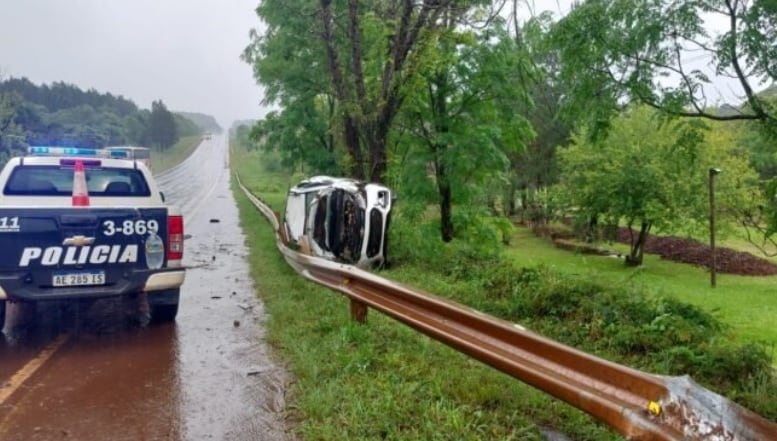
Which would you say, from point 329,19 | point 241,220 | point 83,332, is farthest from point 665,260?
point 83,332

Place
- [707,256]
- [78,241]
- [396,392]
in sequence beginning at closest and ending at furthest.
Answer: [396,392] → [78,241] → [707,256]

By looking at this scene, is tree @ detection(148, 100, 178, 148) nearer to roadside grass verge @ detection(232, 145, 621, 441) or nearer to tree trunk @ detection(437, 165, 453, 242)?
tree trunk @ detection(437, 165, 453, 242)

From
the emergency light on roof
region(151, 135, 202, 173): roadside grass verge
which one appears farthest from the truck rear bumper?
region(151, 135, 202, 173): roadside grass verge

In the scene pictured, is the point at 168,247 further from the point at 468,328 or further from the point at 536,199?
the point at 536,199

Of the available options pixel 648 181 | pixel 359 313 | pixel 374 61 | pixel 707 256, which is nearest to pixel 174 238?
pixel 359 313

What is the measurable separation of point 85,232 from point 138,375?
1833 mm

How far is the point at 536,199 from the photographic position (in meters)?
39.2

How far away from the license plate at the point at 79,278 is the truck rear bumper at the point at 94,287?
45 millimetres

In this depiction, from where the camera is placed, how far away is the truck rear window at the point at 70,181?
677 centimetres

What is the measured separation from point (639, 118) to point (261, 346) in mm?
26814

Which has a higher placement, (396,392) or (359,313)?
(359,313)

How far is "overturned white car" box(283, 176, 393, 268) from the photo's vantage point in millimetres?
10414

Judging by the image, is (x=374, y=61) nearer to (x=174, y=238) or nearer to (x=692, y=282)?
(x=174, y=238)

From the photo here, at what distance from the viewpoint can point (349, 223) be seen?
10.6 metres
